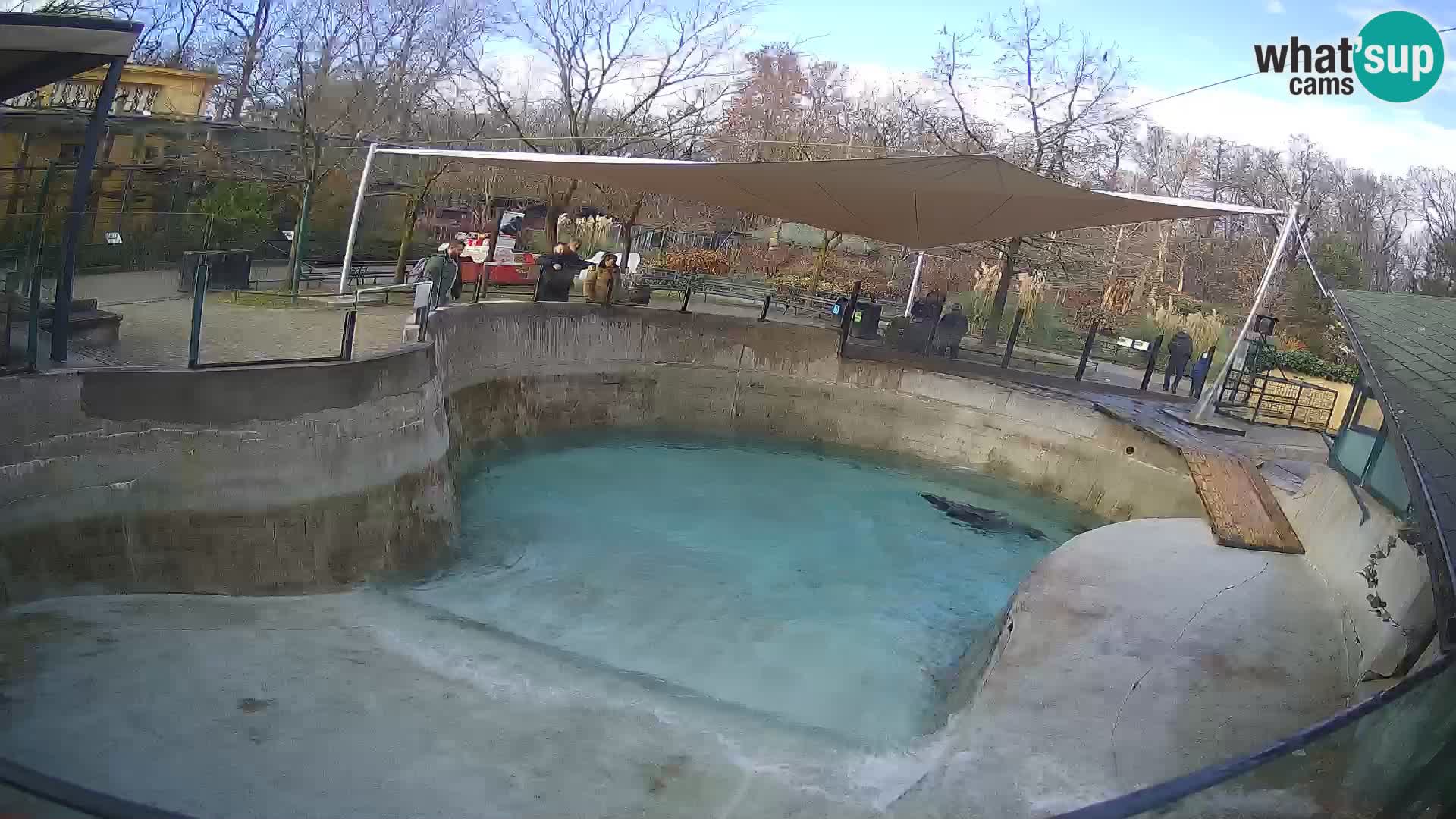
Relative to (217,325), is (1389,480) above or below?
above

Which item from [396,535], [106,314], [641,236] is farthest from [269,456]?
[641,236]

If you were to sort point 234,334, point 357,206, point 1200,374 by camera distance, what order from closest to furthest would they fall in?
point 234,334, point 357,206, point 1200,374

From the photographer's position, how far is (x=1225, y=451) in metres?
12.3

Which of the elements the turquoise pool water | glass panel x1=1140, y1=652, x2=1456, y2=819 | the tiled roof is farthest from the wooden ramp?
glass panel x1=1140, y1=652, x2=1456, y2=819

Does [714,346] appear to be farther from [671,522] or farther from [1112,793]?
[1112,793]

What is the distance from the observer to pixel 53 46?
6164mm

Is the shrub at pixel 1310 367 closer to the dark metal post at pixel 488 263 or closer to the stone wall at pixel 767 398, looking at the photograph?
the stone wall at pixel 767 398

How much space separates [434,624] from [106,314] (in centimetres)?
408

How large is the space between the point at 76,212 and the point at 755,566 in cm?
683

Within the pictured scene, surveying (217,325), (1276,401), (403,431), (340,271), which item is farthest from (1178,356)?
(217,325)

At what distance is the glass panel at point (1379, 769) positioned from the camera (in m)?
2.75

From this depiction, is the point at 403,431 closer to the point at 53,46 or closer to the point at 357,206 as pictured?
the point at 53,46

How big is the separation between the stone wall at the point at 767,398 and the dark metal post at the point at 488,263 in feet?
1.86

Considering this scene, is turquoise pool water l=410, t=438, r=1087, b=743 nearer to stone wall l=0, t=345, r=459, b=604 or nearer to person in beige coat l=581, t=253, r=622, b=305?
stone wall l=0, t=345, r=459, b=604
